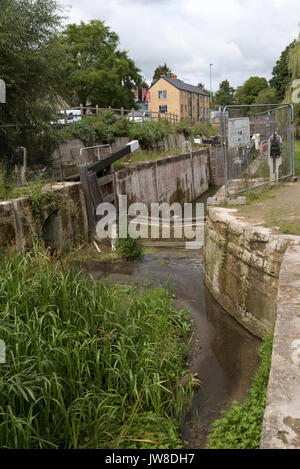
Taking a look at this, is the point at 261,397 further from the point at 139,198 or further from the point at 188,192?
the point at 188,192

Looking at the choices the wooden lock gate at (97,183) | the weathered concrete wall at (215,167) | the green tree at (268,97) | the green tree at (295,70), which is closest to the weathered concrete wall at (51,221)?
the wooden lock gate at (97,183)

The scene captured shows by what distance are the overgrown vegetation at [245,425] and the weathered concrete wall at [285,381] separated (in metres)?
0.85

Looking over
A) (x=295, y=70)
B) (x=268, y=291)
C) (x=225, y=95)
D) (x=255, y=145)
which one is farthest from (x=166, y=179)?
(x=225, y=95)

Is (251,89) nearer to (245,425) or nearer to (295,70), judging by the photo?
(295,70)

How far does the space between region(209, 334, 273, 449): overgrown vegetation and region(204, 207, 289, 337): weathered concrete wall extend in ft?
4.59

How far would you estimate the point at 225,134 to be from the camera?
7.73 m

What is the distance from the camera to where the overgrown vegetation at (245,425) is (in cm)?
293

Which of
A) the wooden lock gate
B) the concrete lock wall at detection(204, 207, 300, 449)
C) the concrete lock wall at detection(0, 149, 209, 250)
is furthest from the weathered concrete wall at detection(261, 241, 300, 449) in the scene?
the wooden lock gate

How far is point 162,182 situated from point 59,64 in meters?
8.91

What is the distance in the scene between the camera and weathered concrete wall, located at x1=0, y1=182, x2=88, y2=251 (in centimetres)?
773

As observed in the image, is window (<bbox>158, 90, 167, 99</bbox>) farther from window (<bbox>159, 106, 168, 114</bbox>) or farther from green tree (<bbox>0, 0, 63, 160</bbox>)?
green tree (<bbox>0, 0, 63, 160</bbox>)

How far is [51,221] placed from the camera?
955cm

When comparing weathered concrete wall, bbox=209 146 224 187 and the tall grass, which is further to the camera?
weathered concrete wall, bbox=209 146 224 187

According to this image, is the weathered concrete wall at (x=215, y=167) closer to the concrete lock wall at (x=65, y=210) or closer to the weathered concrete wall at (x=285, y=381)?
the concrete lock wall at (x=65, y=210)
